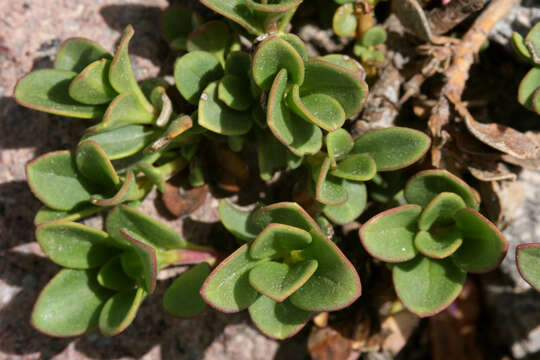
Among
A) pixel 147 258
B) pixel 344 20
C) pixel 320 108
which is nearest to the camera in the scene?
pixel 147 258

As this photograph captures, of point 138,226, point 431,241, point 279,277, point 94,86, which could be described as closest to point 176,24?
point 94,86

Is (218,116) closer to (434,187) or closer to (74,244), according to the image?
(74,244)

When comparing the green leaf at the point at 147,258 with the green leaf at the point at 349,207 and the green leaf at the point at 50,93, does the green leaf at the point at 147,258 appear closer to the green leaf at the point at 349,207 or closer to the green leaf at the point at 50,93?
the green leaf at the point at 50,93

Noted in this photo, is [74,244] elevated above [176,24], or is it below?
below

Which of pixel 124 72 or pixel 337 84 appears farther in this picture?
pixel 124 72

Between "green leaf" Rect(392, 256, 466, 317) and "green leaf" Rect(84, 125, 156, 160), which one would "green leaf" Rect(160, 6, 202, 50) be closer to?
"green leaf" Rect(84, 125, 156, 160)

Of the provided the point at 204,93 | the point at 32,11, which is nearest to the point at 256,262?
the point at 204,93
